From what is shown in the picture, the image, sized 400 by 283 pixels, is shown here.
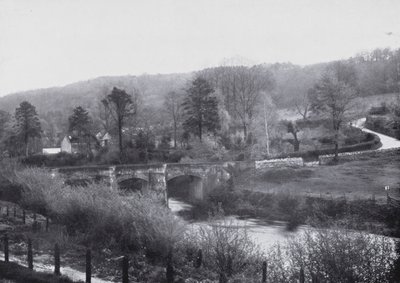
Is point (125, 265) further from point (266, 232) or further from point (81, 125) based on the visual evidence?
point (81, 125)

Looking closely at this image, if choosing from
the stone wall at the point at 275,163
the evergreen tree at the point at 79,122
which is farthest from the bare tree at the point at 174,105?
the stone wall at the point at 275,163

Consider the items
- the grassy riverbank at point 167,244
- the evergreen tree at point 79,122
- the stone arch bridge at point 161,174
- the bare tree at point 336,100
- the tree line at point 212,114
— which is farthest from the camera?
the evergreen tree at point 79,122

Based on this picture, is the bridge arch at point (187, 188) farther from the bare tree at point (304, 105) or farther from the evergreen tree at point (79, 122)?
the bare tree at point (304, 105)

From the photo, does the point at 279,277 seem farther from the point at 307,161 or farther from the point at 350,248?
the point at 307,161

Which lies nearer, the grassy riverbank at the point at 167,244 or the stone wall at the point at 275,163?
the grassy riverbank at the point at 167,244

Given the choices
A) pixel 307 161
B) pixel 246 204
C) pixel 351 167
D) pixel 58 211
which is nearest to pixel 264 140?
pixel 307 161

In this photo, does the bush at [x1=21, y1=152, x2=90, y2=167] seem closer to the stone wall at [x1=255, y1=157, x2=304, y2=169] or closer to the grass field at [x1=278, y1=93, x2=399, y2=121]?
the stone wall at [x1=255, y1=157, x2=304, y2=169]

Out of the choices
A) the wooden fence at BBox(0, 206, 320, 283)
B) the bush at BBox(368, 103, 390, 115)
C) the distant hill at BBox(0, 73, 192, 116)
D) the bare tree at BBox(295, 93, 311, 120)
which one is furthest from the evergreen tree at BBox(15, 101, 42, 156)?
the bush at BBox(368, 103, 390, 115)
